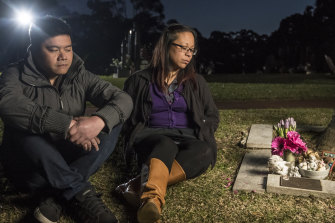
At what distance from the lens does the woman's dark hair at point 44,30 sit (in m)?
2.89

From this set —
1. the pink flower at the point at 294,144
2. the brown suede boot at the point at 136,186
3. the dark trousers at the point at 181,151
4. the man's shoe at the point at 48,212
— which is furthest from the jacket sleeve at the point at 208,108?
the man's shoe at the point at 48,212

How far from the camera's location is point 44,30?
289cm

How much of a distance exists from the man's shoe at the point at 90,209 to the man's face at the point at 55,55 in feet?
3.18

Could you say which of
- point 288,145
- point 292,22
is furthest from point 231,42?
point 288,145

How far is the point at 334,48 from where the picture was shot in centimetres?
2377

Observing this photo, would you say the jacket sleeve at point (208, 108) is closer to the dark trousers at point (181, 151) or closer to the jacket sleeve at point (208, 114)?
the jacket sleeve at point (208, 114)

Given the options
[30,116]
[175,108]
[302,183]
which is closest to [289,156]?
[302,183]

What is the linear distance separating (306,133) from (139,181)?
3.57 meters

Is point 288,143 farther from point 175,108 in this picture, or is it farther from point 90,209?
point 90,209

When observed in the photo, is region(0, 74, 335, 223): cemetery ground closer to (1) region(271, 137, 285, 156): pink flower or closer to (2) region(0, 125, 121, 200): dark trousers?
(2) region(0, 125, 121, 200): dark trousers

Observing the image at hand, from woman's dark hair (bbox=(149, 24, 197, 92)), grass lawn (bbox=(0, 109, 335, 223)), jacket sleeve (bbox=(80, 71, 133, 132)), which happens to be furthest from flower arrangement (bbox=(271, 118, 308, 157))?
jacket sleeve (bbox=(80, 71, 133, 132))

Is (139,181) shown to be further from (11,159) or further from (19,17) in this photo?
(19,17)

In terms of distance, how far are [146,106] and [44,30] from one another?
115 centimetres

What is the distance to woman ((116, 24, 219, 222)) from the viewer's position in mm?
3424
